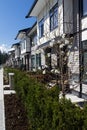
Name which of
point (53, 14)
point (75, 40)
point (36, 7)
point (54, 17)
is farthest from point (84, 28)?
point (36, 7)

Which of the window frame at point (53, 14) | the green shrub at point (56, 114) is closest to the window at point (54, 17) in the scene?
the window frame at point (53, 14)

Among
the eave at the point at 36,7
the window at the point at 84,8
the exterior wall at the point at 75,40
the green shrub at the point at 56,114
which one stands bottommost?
the green shrub at the point at 56,114

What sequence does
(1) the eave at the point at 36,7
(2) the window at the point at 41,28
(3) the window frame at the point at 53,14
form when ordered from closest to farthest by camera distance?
1. (3) the window frame at the point at 53,14
2. (1) the eave at the point at 36,7
3. (2) the window at the point at 41,28

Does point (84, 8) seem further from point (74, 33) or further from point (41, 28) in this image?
point (41, 28)

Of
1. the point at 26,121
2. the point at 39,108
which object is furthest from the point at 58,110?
the point at 26,121

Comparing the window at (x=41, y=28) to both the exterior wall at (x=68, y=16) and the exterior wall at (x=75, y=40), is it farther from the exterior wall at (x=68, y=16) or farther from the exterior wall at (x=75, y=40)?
the exterior wall at (x=75, y=40)

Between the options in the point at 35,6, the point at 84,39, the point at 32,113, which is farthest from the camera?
the point at 35,6

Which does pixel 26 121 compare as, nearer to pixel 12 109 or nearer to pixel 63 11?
pixel 12 109

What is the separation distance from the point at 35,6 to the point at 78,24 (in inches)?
333

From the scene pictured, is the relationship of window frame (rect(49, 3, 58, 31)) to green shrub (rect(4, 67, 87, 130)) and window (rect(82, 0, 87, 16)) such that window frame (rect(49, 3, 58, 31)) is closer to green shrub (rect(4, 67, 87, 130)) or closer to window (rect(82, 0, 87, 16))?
window (rect(82, 0, 87, 16))

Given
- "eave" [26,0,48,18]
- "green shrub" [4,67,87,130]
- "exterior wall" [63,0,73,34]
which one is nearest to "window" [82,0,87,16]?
"exterior wall" [63,0,73,34]

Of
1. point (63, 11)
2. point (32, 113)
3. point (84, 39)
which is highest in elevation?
point (63, 11)

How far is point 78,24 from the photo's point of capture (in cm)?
1437

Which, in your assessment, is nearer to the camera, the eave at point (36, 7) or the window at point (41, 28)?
the eave at point (36, 7)
